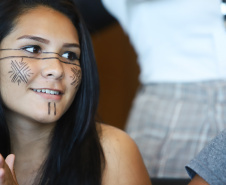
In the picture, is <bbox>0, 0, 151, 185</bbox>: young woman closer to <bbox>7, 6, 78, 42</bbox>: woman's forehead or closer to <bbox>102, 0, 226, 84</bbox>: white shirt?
<bbox>7, 6, 78, 42</bbox>: woman's forehead

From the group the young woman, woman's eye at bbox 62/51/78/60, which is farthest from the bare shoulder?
woman's eye at bbox 62/51/78/60

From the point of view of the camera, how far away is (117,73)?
3471mm

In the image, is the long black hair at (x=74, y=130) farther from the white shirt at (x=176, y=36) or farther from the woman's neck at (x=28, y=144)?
the white shirt at (x=176, y=36)

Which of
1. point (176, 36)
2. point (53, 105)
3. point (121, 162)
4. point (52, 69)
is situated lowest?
point (121, 162)

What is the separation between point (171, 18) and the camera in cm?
195

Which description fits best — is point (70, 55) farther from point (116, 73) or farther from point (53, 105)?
point (116, 73)

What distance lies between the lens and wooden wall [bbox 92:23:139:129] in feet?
11.2

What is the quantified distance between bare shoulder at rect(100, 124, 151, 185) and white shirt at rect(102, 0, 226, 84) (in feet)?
1.10

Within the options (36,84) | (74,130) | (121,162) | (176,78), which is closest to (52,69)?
(36,84)

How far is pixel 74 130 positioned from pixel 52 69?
25 centimetres

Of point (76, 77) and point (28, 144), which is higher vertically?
point (76, 77)

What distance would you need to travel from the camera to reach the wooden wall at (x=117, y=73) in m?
3.42

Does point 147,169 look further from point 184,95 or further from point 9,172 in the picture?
point 9,172

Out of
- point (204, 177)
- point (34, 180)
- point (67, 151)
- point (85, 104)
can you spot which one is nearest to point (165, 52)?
point (85, 104)
